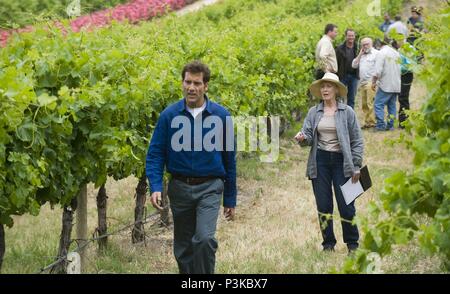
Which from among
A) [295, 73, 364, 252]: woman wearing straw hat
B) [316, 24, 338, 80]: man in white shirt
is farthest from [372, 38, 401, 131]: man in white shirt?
[295, 73, 364, 252]: woman wearing straw hat

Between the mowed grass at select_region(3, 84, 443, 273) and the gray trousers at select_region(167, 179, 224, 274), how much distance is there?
1242 mm

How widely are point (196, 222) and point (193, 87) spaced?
40.6 inches

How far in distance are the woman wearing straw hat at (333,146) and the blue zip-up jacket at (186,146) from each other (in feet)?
5.14

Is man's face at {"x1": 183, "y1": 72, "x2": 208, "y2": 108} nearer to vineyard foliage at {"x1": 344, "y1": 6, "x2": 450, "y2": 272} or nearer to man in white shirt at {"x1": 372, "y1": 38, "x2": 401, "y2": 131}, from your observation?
vineyard foliage at {"x1": 344, "y1": 6, "x2": 450, "y2": 272}

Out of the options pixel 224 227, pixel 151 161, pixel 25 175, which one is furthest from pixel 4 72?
pixel 224 227

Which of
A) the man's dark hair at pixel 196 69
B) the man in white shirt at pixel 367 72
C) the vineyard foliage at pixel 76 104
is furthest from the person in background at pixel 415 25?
the vineyard foliage at pixel 76 104

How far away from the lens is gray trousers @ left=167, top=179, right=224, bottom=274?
21.2 ft

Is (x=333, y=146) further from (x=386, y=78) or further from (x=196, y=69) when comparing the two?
(x=386, y=78)

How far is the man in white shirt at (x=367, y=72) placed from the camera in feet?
52.1

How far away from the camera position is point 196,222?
6.59 meters

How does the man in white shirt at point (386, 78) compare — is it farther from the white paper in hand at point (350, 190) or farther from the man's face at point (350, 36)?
the white paper in hand at point (350, 190)

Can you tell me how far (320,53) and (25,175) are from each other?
374 inches

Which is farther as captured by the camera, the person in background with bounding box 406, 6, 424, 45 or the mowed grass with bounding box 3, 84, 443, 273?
the mowed grass with bounding box 3, 84, 443, 273
